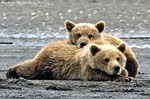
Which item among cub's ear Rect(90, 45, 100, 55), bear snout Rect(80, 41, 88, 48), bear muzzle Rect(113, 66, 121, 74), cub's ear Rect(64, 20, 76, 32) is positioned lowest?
bear muzzle Rect(113, 66, 121, 74)

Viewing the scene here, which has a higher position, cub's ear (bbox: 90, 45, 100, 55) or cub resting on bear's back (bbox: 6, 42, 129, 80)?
cub's ear (bbox: 90, 45, 100, 55)

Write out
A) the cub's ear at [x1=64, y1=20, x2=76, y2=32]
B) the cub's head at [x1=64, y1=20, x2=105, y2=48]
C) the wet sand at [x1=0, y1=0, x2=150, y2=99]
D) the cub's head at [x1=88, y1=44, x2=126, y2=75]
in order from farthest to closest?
the cub's ear at [x1=64, y1=20, x2=76, y2=32] < the cub's head at [x1=64, y1=20, x2=105, y2=48] < the cub's head at [x1=88, y1=44, x2=126, y2=75] < the wet sand at [x1=0, y1=0, x2=150, y2=99]

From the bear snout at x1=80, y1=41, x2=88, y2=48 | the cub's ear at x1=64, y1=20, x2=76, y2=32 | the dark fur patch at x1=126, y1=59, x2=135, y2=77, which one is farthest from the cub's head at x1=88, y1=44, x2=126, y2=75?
the cub's ear at x1=64, y1=20, x2=76, y2=32

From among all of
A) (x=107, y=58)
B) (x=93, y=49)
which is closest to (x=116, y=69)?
(x=107, y=58)

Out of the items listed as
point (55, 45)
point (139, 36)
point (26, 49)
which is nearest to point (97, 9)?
point (139, 36)

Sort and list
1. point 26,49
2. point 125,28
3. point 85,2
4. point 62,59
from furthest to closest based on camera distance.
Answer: point 85,2, point 125,28, point 26,49, point 62,59

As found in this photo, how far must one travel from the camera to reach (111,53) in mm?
9656

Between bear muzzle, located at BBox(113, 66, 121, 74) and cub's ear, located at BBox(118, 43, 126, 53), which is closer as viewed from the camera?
bear muzzle, located at BBox(113, 66, 121, 74)

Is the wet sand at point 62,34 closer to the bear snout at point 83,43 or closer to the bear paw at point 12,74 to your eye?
the bear paw at point 12,74

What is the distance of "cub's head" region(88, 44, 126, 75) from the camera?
9492 mm

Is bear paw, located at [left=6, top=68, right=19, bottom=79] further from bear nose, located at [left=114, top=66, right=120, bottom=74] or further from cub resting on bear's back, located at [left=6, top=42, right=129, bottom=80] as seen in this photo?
bear nose, located at [left=114, top=66, right=120, bottom=74]

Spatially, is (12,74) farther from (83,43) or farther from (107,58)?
(107,58)

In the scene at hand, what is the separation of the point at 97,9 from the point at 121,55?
46.6 feet

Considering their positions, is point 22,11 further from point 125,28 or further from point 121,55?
point 121,55
